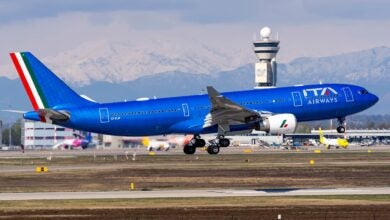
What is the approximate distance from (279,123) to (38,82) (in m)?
20.3

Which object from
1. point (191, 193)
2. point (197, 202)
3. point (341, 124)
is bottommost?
point (197, 202)

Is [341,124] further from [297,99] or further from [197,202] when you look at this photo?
[197,202]

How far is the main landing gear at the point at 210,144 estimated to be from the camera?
92.0 meters

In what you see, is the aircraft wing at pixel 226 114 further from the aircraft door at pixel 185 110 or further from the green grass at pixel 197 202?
the green grass at pixel 197 202

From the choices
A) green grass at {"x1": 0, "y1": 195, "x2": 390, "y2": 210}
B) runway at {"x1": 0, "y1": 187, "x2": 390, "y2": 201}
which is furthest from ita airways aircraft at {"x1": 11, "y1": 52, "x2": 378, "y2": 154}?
green grass at {"x1": 0, "y1": 195, "x2": 390, "y2": 210}

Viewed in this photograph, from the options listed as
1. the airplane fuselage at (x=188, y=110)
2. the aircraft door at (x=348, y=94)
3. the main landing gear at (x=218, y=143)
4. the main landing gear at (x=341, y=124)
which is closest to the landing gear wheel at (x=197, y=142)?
the main landing gear at (x=218, y=143)

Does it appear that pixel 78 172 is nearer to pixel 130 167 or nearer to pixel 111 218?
pixel 130 167

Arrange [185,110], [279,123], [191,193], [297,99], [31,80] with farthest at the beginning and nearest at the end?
[297,99], [185,110], [279,123], [31,80], [191,193]

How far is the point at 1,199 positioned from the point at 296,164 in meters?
32.2

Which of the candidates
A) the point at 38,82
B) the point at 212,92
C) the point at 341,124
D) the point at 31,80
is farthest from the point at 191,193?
the point at 341,124

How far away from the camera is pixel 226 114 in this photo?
294 feet

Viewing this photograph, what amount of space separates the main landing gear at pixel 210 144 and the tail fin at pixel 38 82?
13.5 m

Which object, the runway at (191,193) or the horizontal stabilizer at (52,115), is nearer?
the runway at (191,193)

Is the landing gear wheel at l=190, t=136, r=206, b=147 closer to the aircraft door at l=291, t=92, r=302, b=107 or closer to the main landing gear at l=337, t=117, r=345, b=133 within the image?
the aircraft door at l=291, t=92, r=302, b=107
